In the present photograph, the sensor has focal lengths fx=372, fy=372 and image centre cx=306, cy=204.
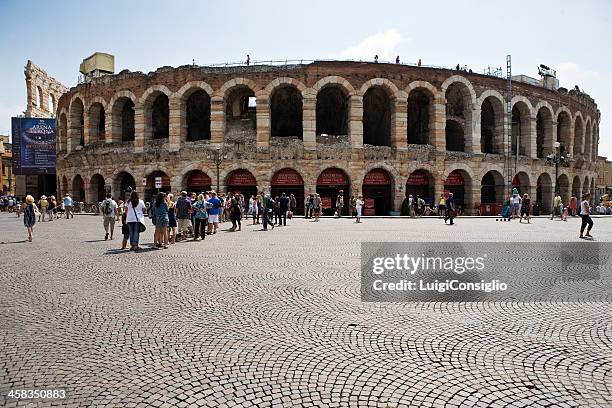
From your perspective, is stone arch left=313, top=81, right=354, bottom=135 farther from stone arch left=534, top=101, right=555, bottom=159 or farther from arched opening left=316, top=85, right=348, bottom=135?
stone arch left=534, top=101, right=555, bottom=159

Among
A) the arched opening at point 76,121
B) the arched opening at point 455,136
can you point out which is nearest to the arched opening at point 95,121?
the arched opening at point 76,121

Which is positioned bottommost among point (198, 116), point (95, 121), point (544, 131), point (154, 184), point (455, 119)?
point (154, 184)

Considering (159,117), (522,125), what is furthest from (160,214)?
(522,125)

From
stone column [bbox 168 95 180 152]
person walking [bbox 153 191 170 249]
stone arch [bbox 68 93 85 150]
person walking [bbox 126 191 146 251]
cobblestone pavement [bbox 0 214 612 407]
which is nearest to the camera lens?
cobblestone pavement [bbox 0 214 612 407]

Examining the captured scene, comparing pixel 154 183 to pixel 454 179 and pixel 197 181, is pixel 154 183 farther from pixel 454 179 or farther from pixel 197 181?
pixel 454 179

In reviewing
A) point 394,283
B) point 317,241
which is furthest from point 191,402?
point 317,241

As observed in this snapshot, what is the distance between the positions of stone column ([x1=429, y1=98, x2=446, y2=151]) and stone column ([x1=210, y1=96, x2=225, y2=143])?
1565 centimetres

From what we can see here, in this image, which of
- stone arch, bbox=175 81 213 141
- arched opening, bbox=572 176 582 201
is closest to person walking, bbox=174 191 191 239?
stone arch, bbox=175 81 213 141

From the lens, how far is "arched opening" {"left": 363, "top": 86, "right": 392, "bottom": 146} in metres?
29.8

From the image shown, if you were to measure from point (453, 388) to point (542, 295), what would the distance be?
3603mm

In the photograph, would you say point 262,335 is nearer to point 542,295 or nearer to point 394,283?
point 394,283

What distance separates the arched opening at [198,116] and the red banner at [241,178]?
22.7 ft

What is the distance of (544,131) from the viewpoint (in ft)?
108

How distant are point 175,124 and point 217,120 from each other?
3.31 meters
